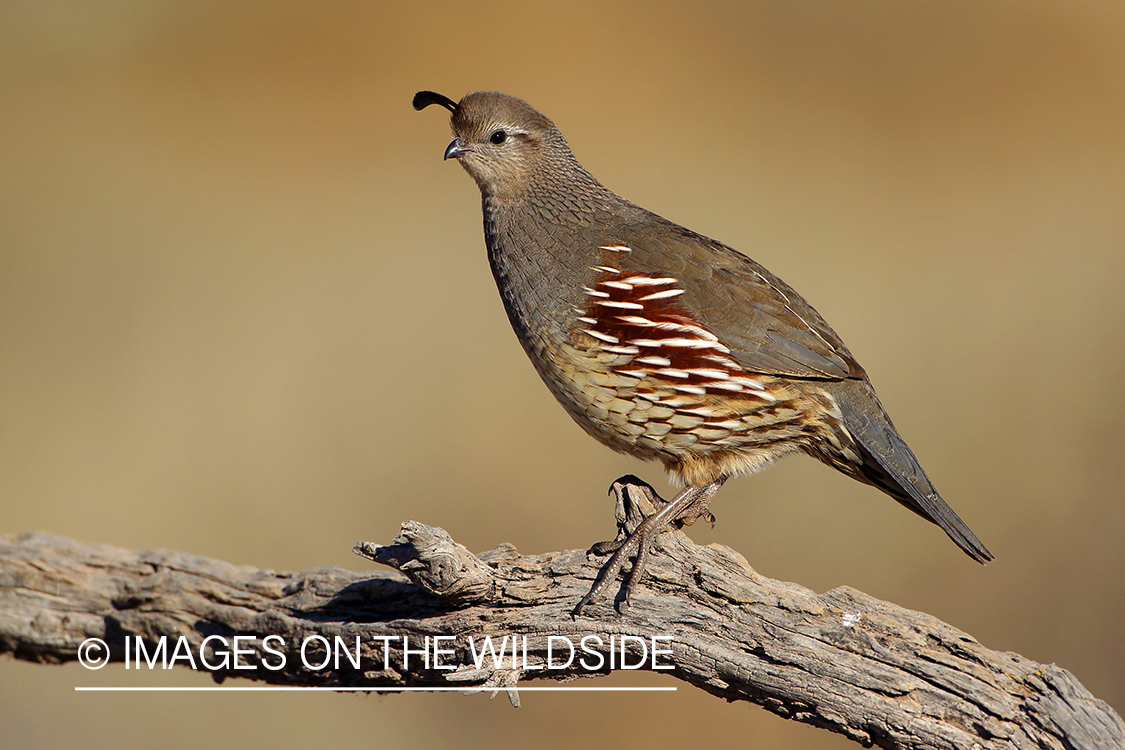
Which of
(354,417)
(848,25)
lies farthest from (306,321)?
(848,25)

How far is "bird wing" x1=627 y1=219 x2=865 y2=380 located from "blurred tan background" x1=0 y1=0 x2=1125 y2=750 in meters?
3.10

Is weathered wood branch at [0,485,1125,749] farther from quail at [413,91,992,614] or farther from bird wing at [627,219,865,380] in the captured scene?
bird wing at [627,219,865,380]

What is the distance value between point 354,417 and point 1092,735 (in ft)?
17.0

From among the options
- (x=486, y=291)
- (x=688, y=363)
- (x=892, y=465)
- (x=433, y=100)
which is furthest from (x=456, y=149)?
(x=486, y=291)

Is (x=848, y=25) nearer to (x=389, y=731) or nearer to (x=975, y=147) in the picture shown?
(x=975, y=147)

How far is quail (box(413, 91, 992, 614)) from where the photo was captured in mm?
2943

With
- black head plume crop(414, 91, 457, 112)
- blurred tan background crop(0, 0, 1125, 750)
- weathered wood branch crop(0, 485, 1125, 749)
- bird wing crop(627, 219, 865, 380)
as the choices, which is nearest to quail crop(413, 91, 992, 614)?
bird wing crop(627, 219, 865, 380)

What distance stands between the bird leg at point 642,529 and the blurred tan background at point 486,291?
309 centimetres

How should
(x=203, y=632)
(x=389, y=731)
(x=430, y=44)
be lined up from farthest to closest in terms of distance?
(x=430, y=44)
(x=389, y=731)
(x=203, y=632)

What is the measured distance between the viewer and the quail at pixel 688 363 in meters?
2.94

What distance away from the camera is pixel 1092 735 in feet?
7.45

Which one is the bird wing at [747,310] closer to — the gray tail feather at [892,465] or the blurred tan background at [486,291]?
the gray tail feather at [892,465]

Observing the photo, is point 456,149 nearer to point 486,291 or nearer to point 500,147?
point 500,147

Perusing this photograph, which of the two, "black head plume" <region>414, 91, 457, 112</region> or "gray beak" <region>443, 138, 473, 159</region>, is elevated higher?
"black head plume" <region>414, 91, 457, 112</region>
